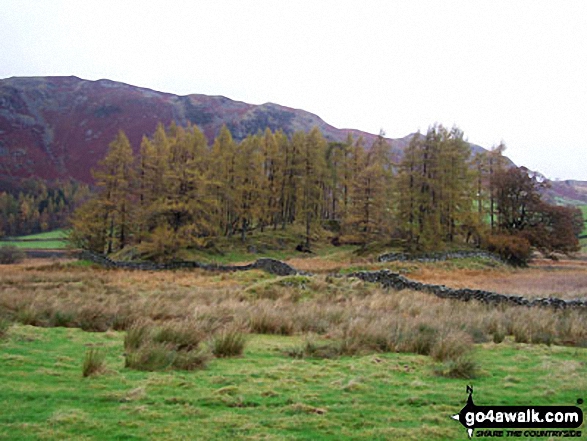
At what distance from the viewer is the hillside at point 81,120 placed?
14562cm

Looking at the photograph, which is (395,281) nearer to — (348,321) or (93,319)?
(348,321)

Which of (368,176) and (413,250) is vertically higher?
(368,176)

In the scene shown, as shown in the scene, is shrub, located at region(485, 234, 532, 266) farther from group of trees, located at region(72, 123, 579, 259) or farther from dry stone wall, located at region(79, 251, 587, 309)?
dry stone wall, located at region(79, 251, 587, 309)

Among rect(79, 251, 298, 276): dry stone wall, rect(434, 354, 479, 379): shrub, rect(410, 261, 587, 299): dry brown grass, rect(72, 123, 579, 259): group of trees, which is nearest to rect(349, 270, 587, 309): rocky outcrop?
rect(410, 261, 587, 299): dry brown grass

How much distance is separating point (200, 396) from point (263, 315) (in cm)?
643

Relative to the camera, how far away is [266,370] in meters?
7.66

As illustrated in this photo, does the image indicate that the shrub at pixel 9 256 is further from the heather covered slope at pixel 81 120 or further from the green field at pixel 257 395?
the heather covered slope at pixel 81 120

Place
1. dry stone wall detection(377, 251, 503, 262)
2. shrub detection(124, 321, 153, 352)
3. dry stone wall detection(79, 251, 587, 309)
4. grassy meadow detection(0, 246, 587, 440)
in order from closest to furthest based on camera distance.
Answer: grassy meadow detection(0, 246, 587, 440)
shrub detection(124, 321, 153, 352)
dry stone wall detection(79, 251, 587, 309)
dry stone wall detection(377, 251, 503, 262)

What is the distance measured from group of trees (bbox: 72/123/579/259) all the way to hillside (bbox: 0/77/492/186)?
7541 cm

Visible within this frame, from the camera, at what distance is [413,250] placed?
144 feet

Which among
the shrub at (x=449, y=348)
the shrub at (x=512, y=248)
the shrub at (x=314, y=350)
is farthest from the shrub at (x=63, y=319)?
the shrub at (x=512, y=248)

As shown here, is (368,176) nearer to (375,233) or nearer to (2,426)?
(375,233)

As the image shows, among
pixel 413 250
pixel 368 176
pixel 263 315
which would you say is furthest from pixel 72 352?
pixel 368 176

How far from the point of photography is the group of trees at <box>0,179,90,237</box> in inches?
3986
